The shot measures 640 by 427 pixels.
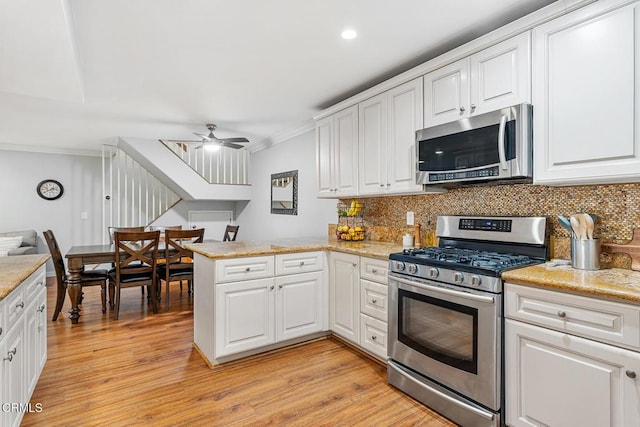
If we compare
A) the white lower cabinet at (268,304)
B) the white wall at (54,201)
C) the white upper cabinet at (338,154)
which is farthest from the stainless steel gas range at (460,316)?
the white wall at (54,201)

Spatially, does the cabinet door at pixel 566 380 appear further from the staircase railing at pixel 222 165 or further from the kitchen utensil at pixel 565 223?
the staircase railing at pixel 222 165

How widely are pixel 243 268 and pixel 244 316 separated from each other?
374 mm

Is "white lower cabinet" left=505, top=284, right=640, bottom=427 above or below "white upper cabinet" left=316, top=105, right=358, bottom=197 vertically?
below

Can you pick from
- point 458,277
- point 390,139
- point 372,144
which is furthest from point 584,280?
point 372,144

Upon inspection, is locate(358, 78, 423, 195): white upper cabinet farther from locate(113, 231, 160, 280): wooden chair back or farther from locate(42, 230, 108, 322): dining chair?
locate(42, 230, 108, 322): dining chair

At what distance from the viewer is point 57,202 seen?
19.8 ft

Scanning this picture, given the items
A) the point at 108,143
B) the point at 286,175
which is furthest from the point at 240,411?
the point at 108,143

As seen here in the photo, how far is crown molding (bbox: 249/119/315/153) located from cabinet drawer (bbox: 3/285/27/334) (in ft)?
10.7

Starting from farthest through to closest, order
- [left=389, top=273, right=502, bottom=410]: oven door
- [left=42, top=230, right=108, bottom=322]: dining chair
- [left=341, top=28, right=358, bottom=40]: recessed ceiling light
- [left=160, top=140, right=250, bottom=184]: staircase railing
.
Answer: [left=160, top=140, right=250, bottom=184]: staircase railing → [left=42, top=230, right=108, bottom=322]: dining chair → [left=341, top=28, right=358, bottom=40]: recessed ceiling light → [left=389, top=273, right=502, bottom=410]: oven door

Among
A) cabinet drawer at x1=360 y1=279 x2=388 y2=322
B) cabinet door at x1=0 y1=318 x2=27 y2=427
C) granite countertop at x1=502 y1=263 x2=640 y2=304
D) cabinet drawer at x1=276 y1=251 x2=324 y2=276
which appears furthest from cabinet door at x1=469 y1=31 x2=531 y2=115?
cabinet door at x1=0 y1=318 x2=27 y2=427

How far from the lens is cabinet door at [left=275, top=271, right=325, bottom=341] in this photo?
287 centimetres

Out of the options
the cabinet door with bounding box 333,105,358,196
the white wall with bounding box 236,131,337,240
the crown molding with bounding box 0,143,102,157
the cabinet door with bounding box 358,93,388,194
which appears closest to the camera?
the cabinet door with bounding box 358,93,388,194

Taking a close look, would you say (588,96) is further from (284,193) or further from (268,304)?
(284,193)

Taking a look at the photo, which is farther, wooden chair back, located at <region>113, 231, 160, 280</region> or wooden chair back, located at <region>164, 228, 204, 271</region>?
wooden chair back, located at <region>164, 228, 204, 271</region>
